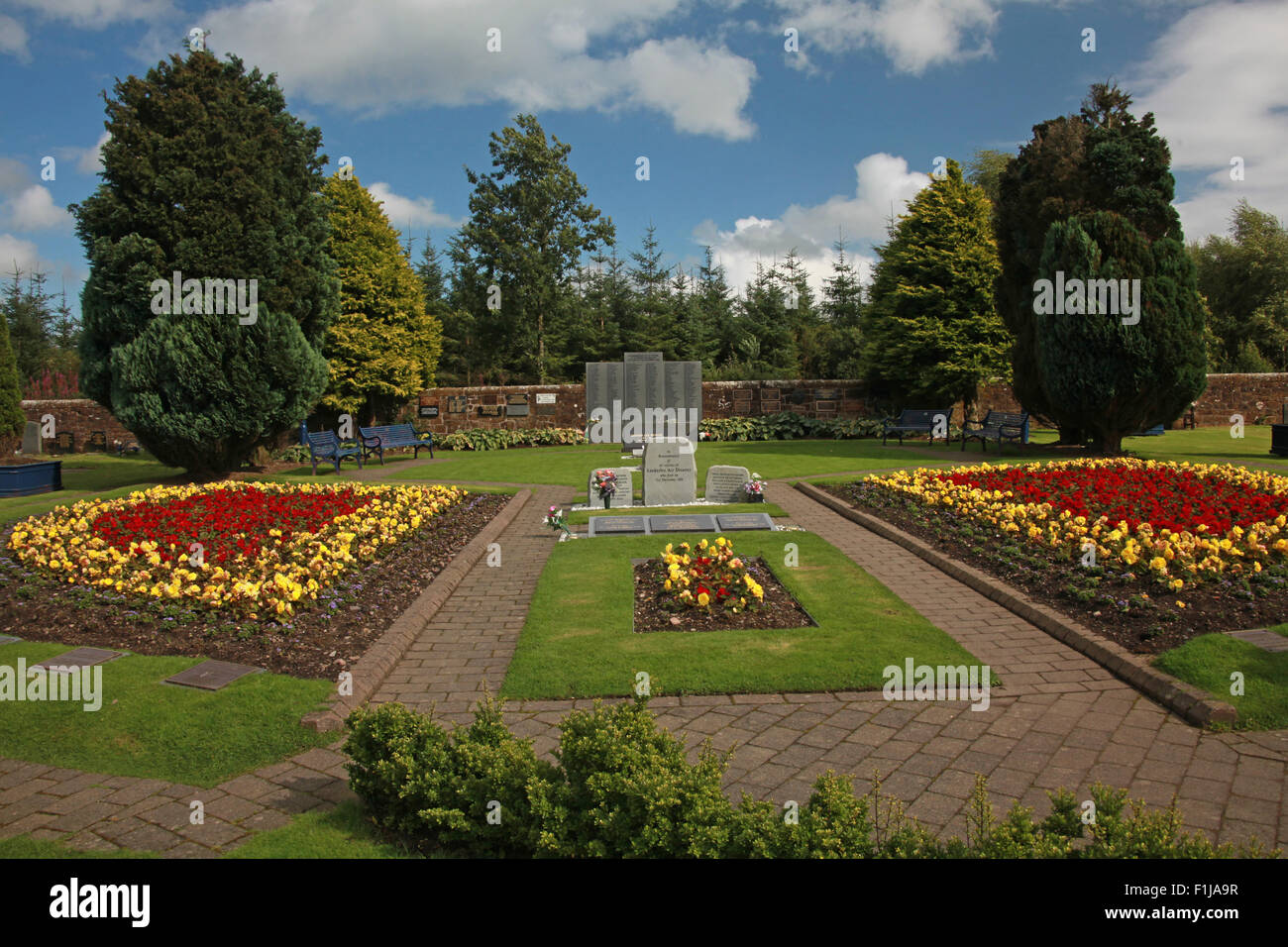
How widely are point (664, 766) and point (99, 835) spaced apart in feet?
8.41

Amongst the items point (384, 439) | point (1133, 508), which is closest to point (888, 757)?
point (1133, 508)

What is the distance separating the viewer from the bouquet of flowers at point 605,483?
12.0 meters

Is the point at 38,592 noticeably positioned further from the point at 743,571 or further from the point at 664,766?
the point at 664,766

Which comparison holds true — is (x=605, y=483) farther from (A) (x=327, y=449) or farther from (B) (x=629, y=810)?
(B) (x=629, y=810)

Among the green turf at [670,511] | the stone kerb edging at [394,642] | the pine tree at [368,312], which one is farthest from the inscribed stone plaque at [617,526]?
the pine tree at [368,312]

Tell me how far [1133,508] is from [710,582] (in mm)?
5249

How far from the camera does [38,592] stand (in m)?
7.47

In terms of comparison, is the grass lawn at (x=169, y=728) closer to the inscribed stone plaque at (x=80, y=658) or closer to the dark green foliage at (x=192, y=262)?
the inscribed stone plaque at (x=80, y=658)

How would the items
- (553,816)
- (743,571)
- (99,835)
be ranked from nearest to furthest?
1. (553,816)
2. (99,835)
3. (743,571)

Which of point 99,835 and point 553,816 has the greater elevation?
point 553,816

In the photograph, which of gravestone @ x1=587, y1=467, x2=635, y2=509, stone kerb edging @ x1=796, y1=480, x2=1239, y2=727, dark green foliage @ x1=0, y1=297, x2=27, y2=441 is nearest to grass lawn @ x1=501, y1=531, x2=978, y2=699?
stone kerb edging @ x1=796, y1=480, x2=1239, y2=727

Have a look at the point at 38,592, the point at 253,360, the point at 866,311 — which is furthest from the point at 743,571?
the point at 866,311

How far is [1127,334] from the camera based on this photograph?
A: 597 inches

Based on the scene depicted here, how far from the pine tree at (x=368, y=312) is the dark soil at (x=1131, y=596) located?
18.4 m
